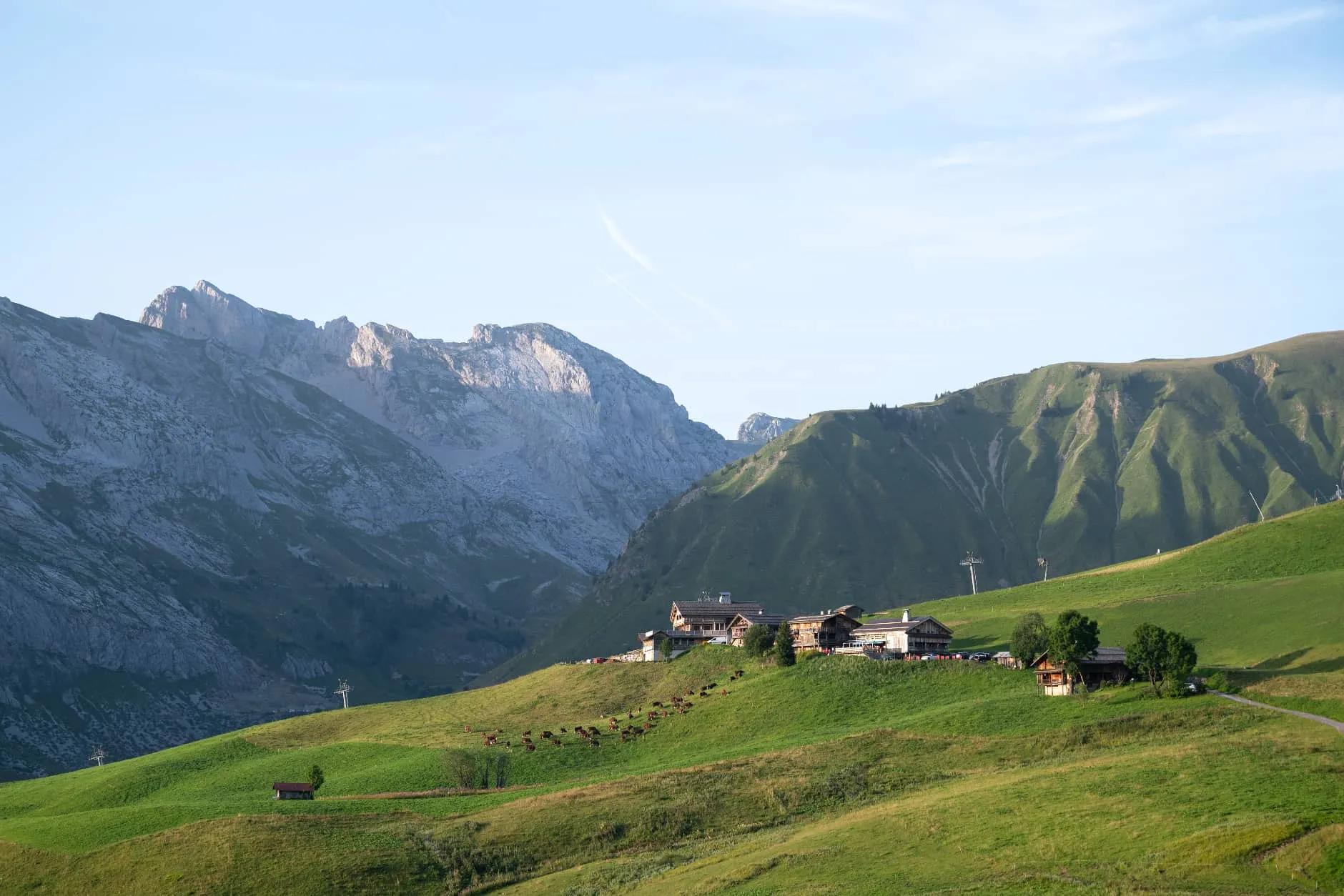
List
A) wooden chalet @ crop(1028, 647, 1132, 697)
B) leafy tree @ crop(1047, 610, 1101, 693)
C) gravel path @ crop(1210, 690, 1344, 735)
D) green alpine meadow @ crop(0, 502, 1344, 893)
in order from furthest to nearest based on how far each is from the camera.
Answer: wooden chalet @ crop(1028, 647, 1132, 697) → leafy tree @ crop(1047, 610, 1101, 693) → gravel path @ crop(1210, 690, 1344, 735) → green alpine meadow @ crop(0, 502, 1344, 893)

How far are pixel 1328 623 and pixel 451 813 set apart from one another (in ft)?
300

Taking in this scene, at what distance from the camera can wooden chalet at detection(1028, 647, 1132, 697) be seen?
418 ft

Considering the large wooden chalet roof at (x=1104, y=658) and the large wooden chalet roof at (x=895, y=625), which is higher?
the large wooden chalet roof at (x=895, y=625)

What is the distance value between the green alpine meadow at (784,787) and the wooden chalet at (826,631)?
484 inches

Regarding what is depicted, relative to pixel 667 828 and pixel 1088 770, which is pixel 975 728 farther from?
pixel 667 828

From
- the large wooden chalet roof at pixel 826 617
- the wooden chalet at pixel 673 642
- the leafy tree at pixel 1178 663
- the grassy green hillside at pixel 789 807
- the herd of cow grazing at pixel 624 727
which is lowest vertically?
the grassy green hillside at pixel 789 807

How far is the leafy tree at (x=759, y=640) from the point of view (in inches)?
6403

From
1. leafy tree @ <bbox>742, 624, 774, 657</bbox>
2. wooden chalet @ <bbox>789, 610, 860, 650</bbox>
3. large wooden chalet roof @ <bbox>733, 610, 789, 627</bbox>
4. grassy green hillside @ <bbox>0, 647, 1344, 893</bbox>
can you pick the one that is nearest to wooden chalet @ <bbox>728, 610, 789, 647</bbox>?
large wooden chalet roof @ <bbox>733, 610, 789, 627</bbox>

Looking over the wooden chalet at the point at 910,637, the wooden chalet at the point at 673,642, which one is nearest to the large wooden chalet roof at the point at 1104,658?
the wooden chalet at the point at 910,637

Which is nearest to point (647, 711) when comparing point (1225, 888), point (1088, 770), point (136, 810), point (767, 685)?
point (767, 685)

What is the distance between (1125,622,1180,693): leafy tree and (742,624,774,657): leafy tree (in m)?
50.6

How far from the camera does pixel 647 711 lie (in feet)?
491

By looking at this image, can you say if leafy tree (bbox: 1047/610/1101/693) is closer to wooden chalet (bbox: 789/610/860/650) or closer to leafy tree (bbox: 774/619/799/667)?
leafy tree (bbox: 774/619/799/667)

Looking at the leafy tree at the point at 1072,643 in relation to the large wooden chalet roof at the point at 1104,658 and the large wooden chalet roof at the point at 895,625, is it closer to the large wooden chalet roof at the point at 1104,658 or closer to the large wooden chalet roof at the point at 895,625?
the large wooden chalet roof at the point at 1104,658
